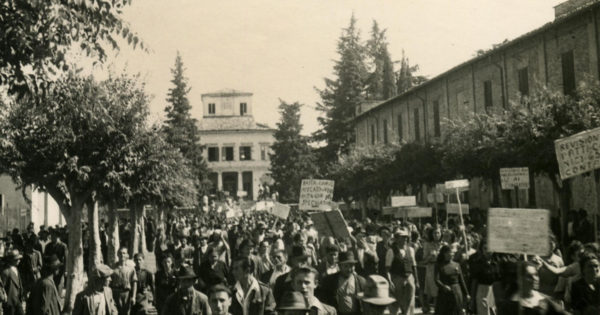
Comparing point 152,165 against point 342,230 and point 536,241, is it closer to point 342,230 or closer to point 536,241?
point 342,230

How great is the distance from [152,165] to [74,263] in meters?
2.84

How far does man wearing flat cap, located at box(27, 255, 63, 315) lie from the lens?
10.4 m

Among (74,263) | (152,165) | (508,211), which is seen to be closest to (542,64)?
(152,165)

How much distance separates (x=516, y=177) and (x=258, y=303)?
977 cm

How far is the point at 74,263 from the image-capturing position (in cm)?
1670

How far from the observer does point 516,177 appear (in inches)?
654

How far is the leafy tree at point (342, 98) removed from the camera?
70.2m

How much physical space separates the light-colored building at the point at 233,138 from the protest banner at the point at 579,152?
93062 mm

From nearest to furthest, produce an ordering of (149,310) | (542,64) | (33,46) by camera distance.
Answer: (33,46), (149,310), (542,64)

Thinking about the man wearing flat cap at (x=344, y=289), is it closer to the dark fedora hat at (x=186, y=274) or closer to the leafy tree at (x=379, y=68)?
the dark fedora hat at (x=186, y=274)

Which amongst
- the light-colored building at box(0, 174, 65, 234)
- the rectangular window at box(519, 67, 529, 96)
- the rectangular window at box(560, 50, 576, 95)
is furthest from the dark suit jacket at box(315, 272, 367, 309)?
the light-colored building at box(0, 174, 65, 234)

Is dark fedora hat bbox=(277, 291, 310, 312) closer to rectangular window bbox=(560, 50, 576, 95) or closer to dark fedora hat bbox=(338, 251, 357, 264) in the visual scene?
dark fedora hat bbox=(338, 251, 357, 264)

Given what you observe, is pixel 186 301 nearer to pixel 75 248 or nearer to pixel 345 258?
pixel 345 258

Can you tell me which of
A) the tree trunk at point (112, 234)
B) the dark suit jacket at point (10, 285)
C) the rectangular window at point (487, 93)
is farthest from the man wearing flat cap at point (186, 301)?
the rectangular window at point (487, 93)
